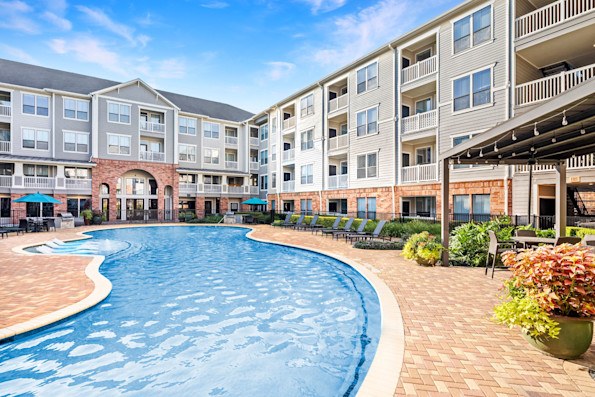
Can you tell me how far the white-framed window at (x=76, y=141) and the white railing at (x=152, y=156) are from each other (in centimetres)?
474

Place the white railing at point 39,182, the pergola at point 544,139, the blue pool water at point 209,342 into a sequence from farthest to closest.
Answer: the white railing at point 39,182 < the pergola at point 544,139 < the blue pool water at point 209,342

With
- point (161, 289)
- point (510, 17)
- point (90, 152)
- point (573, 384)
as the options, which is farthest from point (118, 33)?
point (573, 384)

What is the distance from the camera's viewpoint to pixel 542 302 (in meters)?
3.46

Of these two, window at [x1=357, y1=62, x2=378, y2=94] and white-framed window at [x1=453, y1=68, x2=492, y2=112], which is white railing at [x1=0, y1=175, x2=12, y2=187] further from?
white-framed window at [x1=453, y1=68, x2=492, y2=112]

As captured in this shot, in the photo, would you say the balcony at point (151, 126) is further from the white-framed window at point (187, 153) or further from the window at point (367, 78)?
the window at point (367, 78)

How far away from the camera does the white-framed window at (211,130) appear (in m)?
35.6

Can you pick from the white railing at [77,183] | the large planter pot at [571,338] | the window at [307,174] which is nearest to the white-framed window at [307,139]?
the window at [307,174]

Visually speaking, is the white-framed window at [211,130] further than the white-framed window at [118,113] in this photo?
Yes

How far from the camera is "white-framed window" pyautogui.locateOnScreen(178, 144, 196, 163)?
33688 millimetres

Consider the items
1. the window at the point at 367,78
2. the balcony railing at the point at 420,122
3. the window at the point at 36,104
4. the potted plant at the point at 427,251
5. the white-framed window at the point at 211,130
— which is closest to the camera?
the potted plant at the point at 427,251

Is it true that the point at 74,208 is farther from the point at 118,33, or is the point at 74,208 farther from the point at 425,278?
the point at 425,278

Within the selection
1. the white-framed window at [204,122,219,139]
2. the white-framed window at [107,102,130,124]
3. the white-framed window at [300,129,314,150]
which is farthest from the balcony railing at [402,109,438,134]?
the white-framed window at [107,102,130,124]

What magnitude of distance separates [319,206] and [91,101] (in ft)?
78.1

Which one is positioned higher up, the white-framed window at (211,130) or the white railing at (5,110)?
the white-framed window at (211,130)
